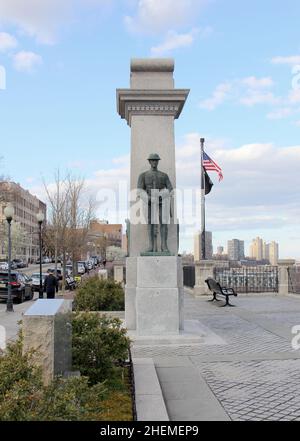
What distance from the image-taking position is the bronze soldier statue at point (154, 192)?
11.5 metres

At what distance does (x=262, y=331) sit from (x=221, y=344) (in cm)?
235

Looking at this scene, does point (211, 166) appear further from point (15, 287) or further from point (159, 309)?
point (159, 309)

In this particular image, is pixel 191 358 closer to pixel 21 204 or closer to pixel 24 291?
pixel 24 291

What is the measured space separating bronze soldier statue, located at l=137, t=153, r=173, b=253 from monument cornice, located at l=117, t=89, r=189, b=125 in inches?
51.5

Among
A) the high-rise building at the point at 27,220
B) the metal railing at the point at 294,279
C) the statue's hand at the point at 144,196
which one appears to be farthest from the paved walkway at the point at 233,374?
the high-rise building at the point at 27,220

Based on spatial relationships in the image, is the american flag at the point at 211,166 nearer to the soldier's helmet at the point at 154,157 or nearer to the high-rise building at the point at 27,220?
the soldier's helmet at the point at 154,157

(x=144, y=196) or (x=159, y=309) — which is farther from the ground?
(x=144, y=196)

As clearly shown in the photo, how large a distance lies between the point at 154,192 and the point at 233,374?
4.83m

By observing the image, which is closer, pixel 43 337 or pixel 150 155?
pixel 43 337

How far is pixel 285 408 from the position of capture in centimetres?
605

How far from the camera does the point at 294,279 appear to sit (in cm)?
2672

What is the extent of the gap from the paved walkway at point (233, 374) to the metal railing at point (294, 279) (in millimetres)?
12746

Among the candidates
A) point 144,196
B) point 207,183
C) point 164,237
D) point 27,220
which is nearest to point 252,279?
point 207,183

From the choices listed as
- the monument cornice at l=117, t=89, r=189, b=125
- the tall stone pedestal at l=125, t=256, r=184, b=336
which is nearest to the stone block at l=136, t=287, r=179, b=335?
the tall stone pedestal at l=125, t=256, r=184, b=336
